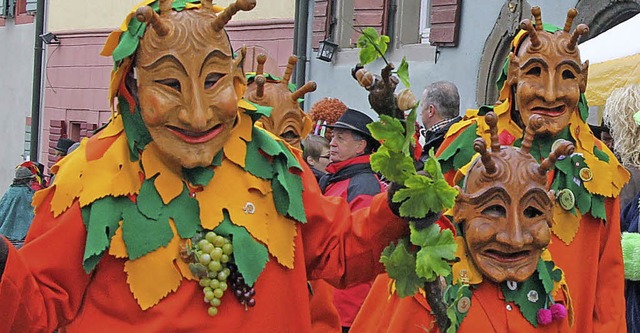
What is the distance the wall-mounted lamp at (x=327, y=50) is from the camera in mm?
15062

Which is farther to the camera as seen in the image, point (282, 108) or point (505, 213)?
point (282, 108)

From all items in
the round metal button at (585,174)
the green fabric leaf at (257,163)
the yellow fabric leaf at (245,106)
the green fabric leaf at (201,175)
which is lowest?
the round metal button at (585,174)

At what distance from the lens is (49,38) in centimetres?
2230

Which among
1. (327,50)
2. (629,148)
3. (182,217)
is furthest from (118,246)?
(327,50)

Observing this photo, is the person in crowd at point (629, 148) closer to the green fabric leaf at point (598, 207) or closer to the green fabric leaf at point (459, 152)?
the green fabric leaf at point (598, 207)

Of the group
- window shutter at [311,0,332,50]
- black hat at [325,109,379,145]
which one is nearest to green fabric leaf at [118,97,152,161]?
black hat at [325,109,379,145]

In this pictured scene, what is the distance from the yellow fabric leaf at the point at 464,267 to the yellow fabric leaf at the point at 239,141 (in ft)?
3.12

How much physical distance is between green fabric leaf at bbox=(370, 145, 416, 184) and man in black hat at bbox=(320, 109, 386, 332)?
250 centimetres

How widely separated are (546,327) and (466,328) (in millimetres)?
321

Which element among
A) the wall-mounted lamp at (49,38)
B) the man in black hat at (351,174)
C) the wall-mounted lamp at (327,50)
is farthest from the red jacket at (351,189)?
the wall-mounted lamp at (49,38)

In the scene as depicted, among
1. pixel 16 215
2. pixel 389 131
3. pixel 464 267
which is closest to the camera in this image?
pixel 389 131

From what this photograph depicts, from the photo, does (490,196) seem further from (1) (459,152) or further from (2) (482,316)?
(1) (459,152)

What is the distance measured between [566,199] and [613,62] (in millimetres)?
2041

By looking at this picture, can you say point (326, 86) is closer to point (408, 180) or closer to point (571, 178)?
point (571, 178)
